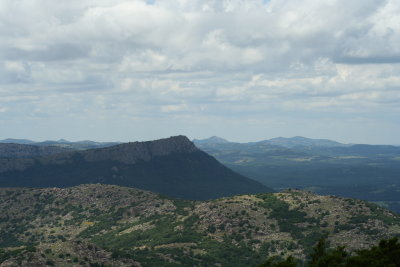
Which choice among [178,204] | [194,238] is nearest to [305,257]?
[194,238]

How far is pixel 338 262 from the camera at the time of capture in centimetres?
6975

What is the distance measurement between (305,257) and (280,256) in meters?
6.52

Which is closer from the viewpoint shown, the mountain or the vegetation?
the vegetation

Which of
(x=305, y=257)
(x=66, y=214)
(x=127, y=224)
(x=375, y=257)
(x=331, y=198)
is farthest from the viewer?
(x=66, y=214)

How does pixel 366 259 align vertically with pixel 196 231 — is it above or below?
above

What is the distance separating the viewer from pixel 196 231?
511ft

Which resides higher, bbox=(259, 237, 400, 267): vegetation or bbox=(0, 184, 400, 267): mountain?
bbox=(259, 237, 400, 267): vegetation

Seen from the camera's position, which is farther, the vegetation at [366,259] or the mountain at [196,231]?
the mountain at [196,231]

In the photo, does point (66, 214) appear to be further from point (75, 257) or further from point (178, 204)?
point (75, 257)

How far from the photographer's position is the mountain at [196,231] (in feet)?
382

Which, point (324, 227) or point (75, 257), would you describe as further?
point (324, 227)

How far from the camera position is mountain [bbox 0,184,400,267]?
117 m

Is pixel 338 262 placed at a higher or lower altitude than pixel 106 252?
higher

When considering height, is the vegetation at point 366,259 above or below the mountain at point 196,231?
above
